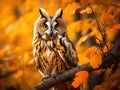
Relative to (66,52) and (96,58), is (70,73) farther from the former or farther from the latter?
(66,52)

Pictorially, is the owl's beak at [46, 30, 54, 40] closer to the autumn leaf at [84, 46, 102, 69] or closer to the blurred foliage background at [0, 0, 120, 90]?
the blurred foliage background at [0, 0, 120, 90]

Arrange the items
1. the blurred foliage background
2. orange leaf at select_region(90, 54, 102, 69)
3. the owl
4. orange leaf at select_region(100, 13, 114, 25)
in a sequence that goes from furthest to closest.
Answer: the owl, the blurred foliage background, orange leaf at select_region(100, 13, 114, 25), orange leaf at select_region(90, 54, 102, 69)

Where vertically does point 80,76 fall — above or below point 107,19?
below

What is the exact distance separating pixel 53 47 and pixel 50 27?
131 mm

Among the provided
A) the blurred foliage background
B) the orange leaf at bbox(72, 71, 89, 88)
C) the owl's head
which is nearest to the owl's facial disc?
the owl's head

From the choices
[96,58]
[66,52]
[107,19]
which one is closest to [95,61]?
[96,58]

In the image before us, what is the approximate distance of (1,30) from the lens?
16.5 ft

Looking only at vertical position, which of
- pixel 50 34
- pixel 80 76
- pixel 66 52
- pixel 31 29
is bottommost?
pixel 80 76

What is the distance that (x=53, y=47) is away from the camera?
2.80 m

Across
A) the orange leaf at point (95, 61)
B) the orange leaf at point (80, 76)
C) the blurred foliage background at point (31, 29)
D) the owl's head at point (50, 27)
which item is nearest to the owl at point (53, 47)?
the owl's head at point (50, 27)

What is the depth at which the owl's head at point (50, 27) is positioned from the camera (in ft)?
9.28

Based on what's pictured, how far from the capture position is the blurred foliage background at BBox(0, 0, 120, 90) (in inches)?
106

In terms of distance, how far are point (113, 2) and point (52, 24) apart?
0.45 metres

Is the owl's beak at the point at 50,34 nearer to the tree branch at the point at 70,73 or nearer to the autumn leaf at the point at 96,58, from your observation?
the tree branch at the point at 70,73
